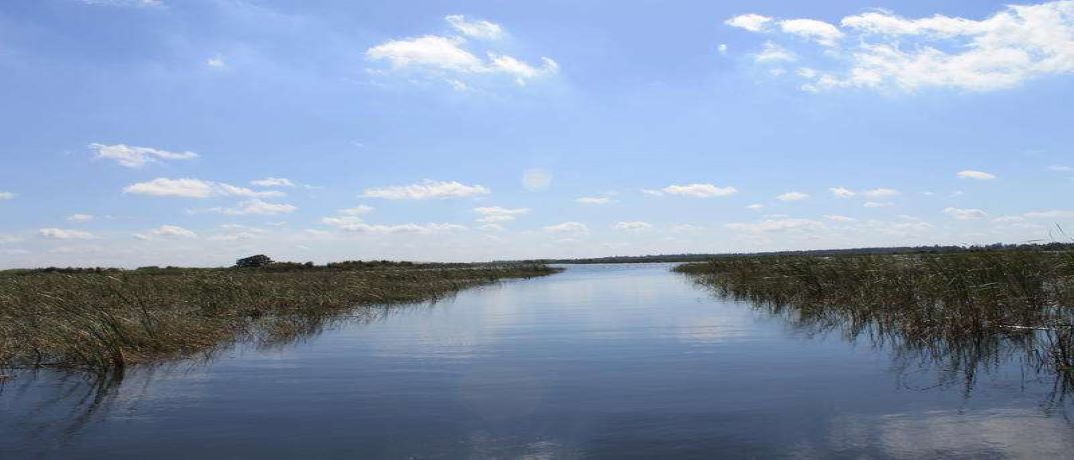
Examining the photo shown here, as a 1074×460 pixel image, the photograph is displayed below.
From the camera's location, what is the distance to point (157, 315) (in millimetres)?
17953

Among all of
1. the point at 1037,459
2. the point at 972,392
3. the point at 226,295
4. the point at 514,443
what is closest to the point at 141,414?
the point at 514,443

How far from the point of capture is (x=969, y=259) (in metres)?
17.9

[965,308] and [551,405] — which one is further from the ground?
[965,308]

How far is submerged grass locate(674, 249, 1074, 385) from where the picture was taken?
521 inches

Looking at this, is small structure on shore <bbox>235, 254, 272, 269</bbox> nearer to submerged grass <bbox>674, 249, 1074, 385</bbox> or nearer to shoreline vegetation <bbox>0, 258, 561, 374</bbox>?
shoreline vegetation <bbox>0, 258, 561, 374</bbox>

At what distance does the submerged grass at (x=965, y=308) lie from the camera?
13.2m

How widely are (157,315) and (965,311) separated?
19.5 metres

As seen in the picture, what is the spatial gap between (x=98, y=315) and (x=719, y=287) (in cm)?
3062

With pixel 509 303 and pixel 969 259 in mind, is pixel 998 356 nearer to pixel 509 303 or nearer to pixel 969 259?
pixel 969 259

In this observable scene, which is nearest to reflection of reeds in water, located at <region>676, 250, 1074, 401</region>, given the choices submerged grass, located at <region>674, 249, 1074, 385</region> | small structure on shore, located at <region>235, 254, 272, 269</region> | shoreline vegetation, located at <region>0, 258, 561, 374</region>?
submerged grass, located at <region>674, 249, 1074, 385</region>

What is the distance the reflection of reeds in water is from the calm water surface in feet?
1.87

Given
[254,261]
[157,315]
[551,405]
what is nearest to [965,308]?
[551,405]

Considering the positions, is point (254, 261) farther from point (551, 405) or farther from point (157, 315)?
point (551, 405)

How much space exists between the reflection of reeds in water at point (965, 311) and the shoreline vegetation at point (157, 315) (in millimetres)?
14782
